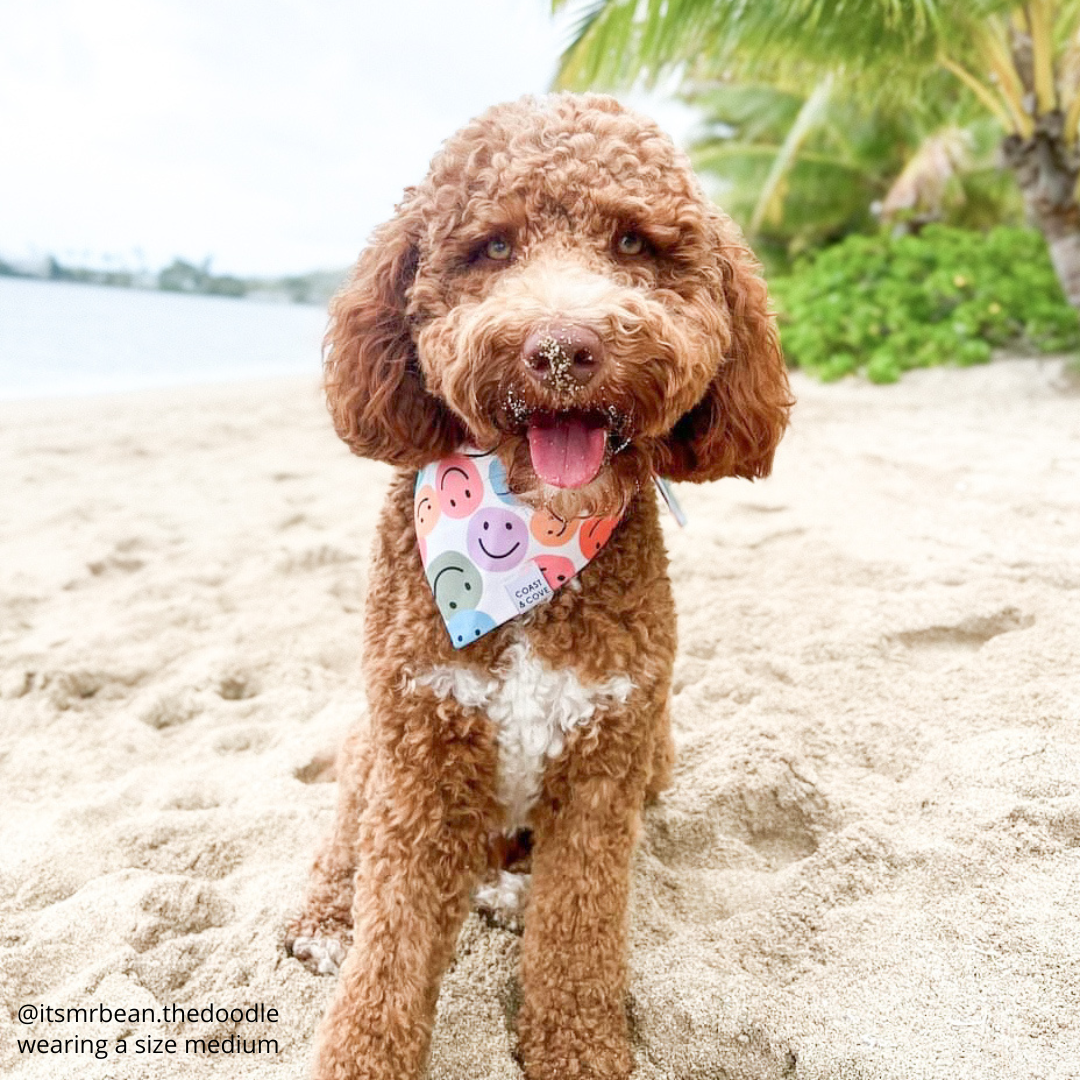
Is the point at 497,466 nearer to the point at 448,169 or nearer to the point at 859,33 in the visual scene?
the point at 448,169

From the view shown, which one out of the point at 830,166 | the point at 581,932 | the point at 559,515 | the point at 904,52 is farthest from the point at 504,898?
the point at 830,166

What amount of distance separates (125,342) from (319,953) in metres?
15.3

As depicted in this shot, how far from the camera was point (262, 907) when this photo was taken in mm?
2143

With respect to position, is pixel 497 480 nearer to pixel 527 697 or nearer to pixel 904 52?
pixel 527 697

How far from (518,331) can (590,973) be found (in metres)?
1.20

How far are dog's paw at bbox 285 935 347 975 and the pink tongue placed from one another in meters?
1.16

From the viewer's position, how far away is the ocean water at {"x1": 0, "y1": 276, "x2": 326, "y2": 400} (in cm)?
1140

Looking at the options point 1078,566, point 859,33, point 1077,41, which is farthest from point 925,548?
point 1077,41

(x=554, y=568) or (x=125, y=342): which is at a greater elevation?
(x=554, y=568)

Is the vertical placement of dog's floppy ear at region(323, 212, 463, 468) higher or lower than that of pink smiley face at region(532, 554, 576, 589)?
higher

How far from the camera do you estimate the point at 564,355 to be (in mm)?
1386

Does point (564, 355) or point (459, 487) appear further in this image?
point (459, 487)

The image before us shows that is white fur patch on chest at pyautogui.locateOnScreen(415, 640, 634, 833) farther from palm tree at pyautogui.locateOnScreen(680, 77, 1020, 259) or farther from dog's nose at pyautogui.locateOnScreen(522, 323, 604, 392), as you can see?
palm tree at pyautogui.locateOnScreen(680, 77, 1020, 259)

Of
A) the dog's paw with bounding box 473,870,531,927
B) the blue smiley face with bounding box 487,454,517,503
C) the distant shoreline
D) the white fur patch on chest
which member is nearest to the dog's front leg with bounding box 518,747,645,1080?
the white fur patch on chest
